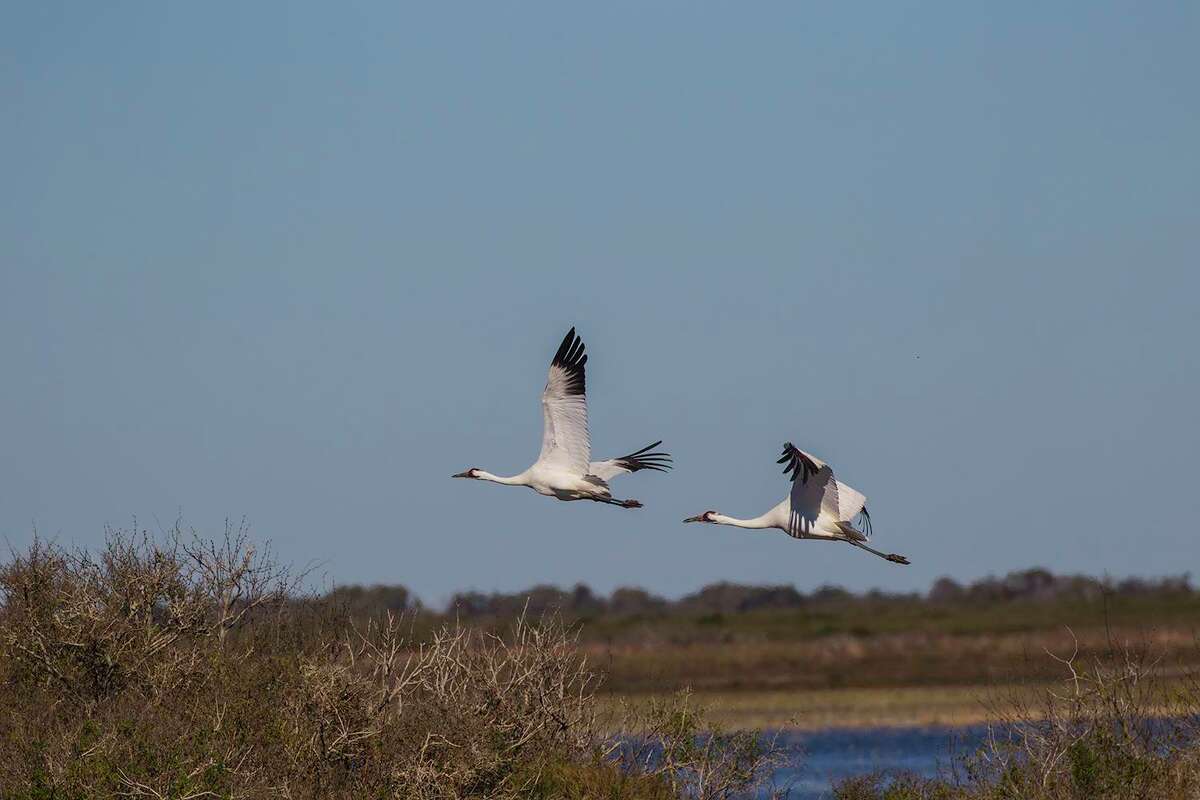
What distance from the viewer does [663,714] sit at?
16422 mm

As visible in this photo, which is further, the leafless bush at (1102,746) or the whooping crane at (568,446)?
the whooping crane at (568,446)

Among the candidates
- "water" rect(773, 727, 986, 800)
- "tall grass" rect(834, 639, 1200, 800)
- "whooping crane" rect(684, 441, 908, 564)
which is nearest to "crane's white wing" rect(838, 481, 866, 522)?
"whooping crane" rect(684, 441, 908, 564)

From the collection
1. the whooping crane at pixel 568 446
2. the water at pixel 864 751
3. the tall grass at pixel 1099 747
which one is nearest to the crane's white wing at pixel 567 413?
the whooping crane at pixel 568 446

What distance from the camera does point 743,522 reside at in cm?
1889

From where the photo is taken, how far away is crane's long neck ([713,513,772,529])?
60.5 ft

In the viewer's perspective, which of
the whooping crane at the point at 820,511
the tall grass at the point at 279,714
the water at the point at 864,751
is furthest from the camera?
the water at the point at 864,751

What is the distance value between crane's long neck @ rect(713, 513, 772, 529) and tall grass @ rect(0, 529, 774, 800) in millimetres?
2431

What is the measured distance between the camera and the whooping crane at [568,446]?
19.2 m

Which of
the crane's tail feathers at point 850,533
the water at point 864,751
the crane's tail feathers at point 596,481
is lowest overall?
the water at point 864,751

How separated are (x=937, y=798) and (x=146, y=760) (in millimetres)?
6788

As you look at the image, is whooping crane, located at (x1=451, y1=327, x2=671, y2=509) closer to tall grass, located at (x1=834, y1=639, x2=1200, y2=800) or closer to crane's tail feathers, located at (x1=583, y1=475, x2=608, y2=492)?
crane's tail feathers, located at (x1=583, y1=475, x2=608, y2=492)

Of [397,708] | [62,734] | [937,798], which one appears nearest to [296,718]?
[397,708]

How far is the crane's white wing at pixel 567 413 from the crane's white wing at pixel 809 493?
256cm

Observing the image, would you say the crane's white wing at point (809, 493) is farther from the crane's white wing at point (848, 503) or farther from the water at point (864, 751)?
the water at point (864, 751)
